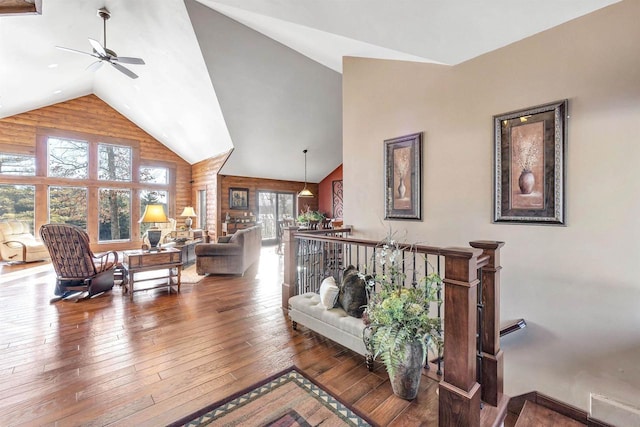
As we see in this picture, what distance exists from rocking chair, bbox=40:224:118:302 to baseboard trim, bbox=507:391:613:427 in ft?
18.1

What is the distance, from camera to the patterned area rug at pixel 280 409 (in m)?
1.75

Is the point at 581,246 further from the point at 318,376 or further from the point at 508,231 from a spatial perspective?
the point at 318,376

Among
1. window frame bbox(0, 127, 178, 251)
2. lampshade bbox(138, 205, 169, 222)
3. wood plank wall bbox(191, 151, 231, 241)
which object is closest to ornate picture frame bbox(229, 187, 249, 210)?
wood plank wall bbox(191, 151, 231, 241)

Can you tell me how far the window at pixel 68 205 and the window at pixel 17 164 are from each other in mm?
635

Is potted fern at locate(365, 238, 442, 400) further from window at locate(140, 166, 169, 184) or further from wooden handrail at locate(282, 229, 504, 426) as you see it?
window at locate(140, 166, 169, 184)

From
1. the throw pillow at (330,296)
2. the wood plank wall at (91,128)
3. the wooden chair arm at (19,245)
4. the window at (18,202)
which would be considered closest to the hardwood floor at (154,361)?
the throw pillow at (330,296)

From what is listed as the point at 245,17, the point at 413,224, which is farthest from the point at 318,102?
the point at 413,224

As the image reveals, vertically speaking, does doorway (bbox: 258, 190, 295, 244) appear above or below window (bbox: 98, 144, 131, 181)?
below

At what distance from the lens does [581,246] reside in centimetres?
226

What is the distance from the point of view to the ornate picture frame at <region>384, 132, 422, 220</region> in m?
3.46

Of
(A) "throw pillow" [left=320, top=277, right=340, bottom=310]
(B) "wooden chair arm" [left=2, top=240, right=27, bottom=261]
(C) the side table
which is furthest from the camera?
(C) the side table

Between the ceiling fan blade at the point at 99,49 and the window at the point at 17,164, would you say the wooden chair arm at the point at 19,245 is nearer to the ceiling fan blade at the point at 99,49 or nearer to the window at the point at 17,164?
the window at the point at 17,164

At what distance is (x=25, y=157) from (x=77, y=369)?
800cm

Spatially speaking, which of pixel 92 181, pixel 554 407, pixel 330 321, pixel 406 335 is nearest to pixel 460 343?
pixel 406 335
